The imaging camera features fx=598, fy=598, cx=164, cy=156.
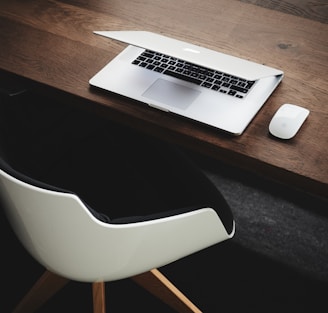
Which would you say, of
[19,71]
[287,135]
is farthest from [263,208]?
[19,71]

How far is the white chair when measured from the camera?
3.54 ft

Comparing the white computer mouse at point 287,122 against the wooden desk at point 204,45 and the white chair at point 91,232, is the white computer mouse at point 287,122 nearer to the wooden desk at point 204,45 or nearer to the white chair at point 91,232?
the wooden desk at point 204,45

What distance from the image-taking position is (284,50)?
1.54 meters

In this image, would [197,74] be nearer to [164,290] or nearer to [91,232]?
[91,232]

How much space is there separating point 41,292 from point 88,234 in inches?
23.6

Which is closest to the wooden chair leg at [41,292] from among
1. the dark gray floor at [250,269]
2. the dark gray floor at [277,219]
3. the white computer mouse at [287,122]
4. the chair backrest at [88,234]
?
the dark gray floor at [250,269]

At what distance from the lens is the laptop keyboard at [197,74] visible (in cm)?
138

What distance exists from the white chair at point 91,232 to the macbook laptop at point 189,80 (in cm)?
22

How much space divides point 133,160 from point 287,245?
718 mm

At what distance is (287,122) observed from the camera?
127 centimetres

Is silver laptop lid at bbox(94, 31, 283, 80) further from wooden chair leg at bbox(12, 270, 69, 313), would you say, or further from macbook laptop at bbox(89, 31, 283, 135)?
wooden chair leg at bbox(12, 270, 69, 313)

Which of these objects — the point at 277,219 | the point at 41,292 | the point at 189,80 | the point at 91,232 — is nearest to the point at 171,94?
the point at 189,80

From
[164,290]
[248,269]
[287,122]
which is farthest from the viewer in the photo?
[248,269]

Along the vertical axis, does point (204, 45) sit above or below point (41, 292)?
above
